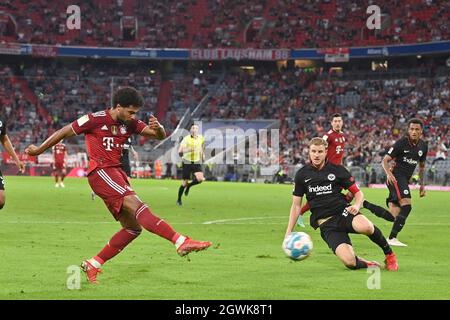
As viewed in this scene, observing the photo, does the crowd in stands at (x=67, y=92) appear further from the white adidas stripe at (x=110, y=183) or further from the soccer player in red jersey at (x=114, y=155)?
the white adidas stripe at (x=110, y=183)

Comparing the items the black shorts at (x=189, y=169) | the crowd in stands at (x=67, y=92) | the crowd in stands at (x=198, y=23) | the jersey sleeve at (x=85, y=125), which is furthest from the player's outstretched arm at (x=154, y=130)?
the crowd in stands at (x=198, y=23)

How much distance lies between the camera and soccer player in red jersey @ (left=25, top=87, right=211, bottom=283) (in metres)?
9.74

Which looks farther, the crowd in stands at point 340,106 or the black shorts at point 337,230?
the crowd in stands at point 340,106

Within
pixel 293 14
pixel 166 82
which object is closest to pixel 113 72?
pixel 166 82

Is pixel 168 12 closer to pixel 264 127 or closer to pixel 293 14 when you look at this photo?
pixel 293 14

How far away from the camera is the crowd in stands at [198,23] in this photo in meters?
65.2

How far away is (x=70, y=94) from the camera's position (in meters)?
66.0

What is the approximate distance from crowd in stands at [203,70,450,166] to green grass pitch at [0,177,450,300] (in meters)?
31.6

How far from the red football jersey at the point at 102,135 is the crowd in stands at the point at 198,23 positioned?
5486 cm

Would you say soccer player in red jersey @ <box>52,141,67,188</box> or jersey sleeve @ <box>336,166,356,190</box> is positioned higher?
jersey sleeve @ <box>336,166,356,190</box>

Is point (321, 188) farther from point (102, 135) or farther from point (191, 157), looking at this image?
point (191, 157)

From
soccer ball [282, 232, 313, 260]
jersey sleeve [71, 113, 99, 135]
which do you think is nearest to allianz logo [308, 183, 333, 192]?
soccer ball [282, 232, 313, 260]

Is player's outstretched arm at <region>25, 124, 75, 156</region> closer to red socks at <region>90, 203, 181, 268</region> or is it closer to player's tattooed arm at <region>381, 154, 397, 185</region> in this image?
red socks at <region>90, 203, 181, 268</region>

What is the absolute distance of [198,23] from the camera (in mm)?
69188
